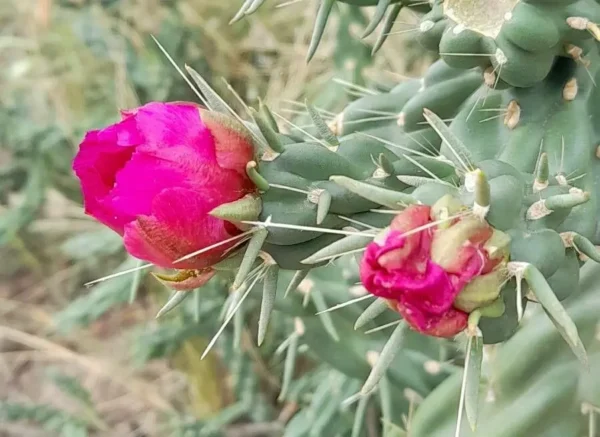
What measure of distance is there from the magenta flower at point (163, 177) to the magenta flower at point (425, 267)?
0.34ft

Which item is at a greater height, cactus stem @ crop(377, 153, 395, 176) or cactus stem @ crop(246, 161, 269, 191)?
cactus stem @ crop(246, 161, 269, 191)

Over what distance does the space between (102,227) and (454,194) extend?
144cm

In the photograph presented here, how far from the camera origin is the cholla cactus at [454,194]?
43 centimetres

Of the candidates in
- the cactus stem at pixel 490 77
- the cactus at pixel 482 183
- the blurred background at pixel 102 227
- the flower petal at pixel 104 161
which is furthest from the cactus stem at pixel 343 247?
the blurred background at pixel 102 227

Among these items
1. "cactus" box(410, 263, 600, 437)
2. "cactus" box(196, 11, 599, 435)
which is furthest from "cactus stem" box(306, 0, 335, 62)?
"cactus" box(410, 263, 600, 437)

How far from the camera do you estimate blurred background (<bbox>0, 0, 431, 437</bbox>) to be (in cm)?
141

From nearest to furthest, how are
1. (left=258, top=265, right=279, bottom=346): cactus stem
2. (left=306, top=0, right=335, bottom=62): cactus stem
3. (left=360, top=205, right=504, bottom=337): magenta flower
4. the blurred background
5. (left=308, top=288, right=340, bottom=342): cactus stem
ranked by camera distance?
(left=360, top=205, right=504, bottom=337): magenta flower → (left=258, top=265, right=279, bottom=346): cactus stem → (left=306, top=0, right=335, bottom=62): cactus stem → (left=308, top=288, right=340, bottom=342): cactus stem → the blurred background

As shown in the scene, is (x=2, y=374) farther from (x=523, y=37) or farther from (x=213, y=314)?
(x=523, y=37)

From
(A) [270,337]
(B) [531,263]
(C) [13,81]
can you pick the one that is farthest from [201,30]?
(B) [531,263]

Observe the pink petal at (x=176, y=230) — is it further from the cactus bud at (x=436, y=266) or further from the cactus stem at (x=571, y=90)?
the cactus stem at (x=571, y=90)

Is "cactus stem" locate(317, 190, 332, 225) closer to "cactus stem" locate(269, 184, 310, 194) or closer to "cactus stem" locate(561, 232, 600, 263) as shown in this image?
"cactus stem" locate(269, 184, 310, 194)

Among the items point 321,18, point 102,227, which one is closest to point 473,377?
point 321,18

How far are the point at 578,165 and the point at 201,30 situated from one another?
4.79ft

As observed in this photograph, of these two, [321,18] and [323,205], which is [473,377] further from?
[321,18]
